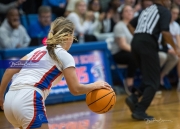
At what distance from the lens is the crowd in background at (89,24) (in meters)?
8.51

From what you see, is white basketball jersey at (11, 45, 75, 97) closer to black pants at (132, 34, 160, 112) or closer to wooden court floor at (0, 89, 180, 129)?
wooden court floor at (0, 89, 180, 129)

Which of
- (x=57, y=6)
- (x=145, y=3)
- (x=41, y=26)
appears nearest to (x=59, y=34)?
(x=41, y=26)

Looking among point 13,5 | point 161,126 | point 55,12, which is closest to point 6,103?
point 161,126

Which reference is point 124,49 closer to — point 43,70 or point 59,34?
point 59,34

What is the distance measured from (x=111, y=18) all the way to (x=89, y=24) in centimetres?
69

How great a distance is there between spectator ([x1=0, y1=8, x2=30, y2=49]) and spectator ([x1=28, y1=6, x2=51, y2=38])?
343mm

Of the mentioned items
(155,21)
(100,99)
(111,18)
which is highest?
(100,99)

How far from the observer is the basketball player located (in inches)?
145

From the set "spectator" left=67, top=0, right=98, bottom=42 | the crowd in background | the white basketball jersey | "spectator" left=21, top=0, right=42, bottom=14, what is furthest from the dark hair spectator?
the white basketball jersey

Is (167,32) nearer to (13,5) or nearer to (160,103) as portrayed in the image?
(160,103)

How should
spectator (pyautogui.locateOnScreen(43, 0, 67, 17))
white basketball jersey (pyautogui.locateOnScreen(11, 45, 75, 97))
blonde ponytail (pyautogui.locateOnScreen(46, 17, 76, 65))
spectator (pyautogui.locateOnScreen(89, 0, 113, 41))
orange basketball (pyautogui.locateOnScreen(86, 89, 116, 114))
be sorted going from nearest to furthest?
1. white basketball jersey (pyautogui.locateOnScreen(11, 45, 75, 97))
2. blonde ponytail (pyautogui.locateOnScreen(46, 17, 76, 65))
3. orange basketball (pyautogui.locateOnScreen(86, 89, 116, 114))
4. spectator (pyautogui.locateOnScreen(89, 0, 113, 41))
5. spectator (pyautogui.locateOnScreen(43, 0, 67, 17))

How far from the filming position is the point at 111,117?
6734 millimetres

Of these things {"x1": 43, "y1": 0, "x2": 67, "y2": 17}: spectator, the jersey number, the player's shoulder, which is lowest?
{"x1": 43, "y1": 0, "x2": 67, "y2": 17}: spectator

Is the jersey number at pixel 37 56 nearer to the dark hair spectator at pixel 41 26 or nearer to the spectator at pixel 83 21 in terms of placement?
the dark hair spectator at pixel 41 26
